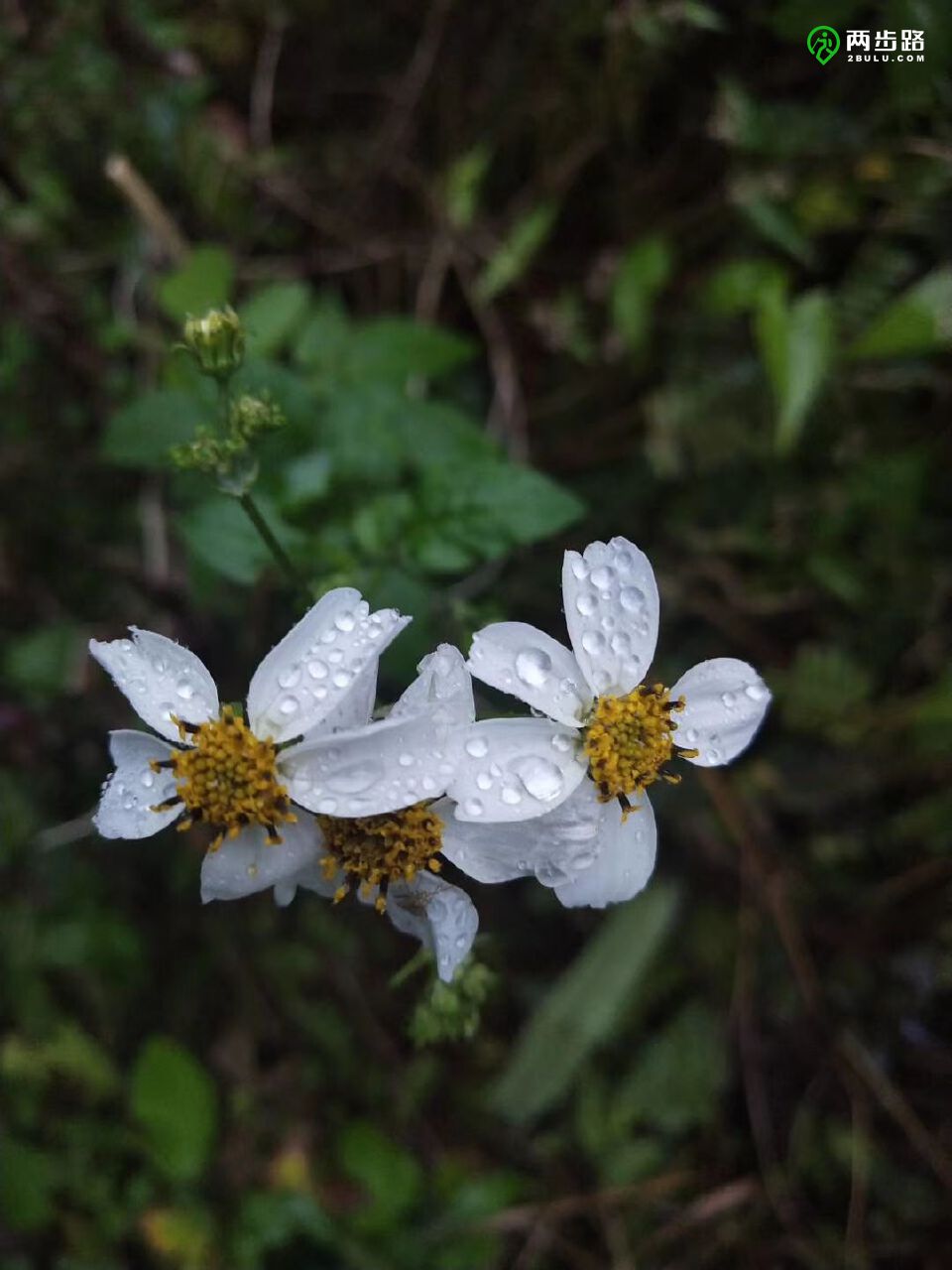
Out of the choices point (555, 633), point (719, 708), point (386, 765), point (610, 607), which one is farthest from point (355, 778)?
point (555, 633)

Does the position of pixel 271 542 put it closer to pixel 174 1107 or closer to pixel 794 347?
pixel 794 347

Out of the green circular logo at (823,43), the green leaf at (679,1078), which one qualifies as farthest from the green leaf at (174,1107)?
the green circular logo at (823,43)

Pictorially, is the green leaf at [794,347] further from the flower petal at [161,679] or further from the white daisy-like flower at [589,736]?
the flower petal at [161,679]

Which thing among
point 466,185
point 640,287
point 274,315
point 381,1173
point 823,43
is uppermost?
point 823,43

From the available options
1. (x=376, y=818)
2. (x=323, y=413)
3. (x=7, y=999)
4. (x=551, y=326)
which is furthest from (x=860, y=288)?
(x=7, y=999)

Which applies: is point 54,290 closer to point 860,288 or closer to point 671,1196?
point 860,288

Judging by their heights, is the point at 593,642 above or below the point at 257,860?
above

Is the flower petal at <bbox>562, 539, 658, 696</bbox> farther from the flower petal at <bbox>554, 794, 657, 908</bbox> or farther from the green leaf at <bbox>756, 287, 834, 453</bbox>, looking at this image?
the green leaf at <bbox>756, 287, 834, 453</bbox>
